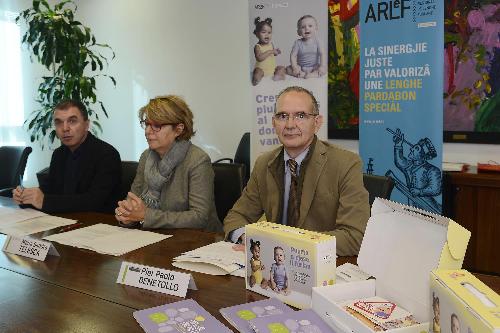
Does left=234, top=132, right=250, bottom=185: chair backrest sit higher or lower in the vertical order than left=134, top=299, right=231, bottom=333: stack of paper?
higher

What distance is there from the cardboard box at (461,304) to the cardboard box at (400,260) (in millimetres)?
67

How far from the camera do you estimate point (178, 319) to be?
3.81ft

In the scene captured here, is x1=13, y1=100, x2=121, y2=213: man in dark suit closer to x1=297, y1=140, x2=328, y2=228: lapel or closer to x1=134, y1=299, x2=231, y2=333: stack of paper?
x1=297, y1=140, x2=328, y2=228: lapel

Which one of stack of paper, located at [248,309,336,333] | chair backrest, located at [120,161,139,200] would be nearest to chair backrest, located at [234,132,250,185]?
chair backrest, located at [120,161,139,200]

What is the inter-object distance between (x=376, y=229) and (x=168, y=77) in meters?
→ 4.64

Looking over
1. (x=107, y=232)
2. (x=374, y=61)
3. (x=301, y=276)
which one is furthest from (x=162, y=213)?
(x=374, y=61)

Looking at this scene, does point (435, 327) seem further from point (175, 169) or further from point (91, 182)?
point (91, 182)

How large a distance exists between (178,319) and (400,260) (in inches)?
20.4

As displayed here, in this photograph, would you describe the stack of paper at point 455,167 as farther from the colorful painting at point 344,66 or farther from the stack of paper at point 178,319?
the stack of paper at point 178,319

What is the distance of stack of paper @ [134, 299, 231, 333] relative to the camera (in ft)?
Result: 3.65

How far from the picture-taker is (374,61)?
3.46 metres

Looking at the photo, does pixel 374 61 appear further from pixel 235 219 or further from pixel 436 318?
pixel 436 318

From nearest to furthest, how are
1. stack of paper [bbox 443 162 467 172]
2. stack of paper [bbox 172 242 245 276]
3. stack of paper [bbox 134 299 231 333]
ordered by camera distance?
stack of paper [bbox 134 299 231 333] < stack of paper [bbox 172 242 245 276] < stack of paper [bbox 443 162 467 172]

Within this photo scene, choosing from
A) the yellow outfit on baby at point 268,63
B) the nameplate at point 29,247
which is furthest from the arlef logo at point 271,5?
the nameplate at point 29,247
